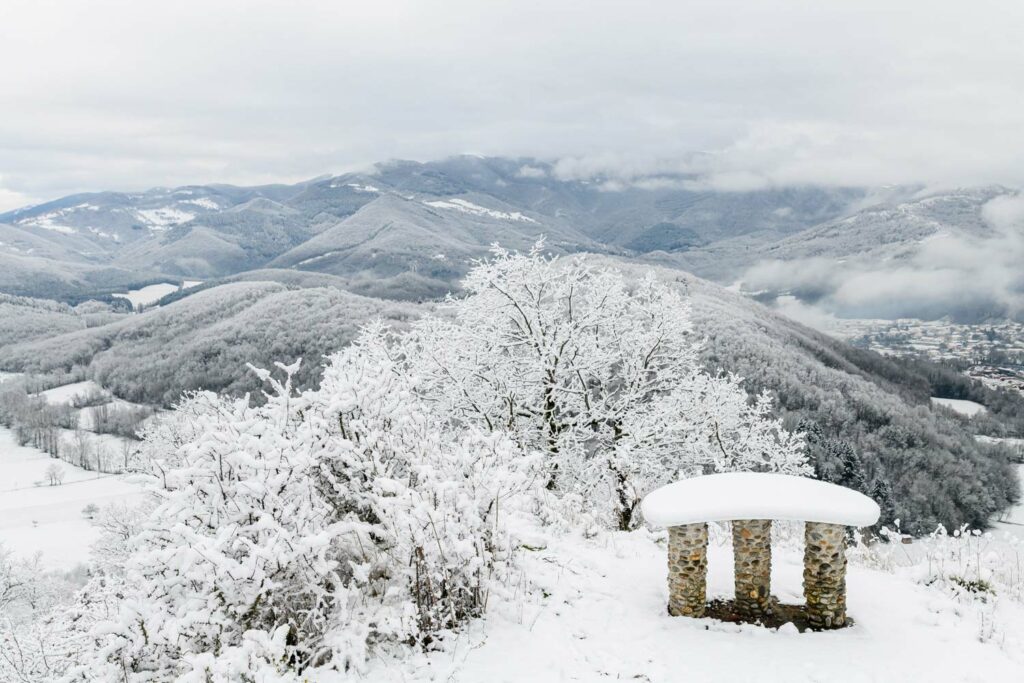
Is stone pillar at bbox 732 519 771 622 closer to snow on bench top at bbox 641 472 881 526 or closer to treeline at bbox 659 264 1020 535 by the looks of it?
snow on bench top at bbox 641 472 881 526

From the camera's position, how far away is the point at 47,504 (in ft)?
270

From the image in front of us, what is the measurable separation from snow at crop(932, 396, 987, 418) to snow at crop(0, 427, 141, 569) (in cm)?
13610

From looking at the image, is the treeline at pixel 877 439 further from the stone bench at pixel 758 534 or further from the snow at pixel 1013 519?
the stone bench at pixel 758 534

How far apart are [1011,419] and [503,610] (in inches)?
6112

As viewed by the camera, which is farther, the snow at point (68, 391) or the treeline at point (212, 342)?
the snow at point (68, 391)

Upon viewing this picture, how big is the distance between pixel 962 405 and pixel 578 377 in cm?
14890

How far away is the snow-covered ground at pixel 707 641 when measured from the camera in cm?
534

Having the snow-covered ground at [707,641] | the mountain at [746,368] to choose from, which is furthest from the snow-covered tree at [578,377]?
the snow-covered ground at [707,641]

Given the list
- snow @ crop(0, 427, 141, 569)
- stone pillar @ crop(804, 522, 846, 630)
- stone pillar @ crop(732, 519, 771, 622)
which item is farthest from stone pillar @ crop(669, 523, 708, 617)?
snow @ crop(0, 427, 141, 569)

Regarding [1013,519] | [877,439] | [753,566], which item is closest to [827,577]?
[753,566]

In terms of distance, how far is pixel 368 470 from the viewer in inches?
237

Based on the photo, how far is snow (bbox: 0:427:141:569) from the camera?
63.7 metres

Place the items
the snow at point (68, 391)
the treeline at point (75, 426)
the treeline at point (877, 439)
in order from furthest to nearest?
the snow at point (68, 391), the treeline at point (75, 426), the treeline at point (877, 439)

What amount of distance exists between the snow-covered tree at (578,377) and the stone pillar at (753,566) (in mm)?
8888
